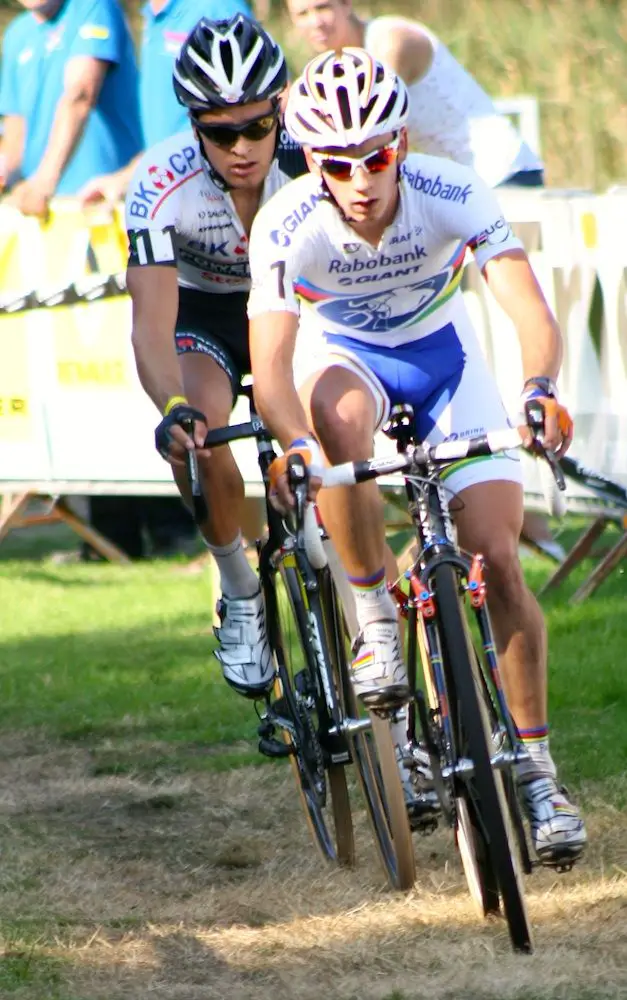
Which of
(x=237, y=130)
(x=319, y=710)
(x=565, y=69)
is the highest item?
(x=565, y=69)

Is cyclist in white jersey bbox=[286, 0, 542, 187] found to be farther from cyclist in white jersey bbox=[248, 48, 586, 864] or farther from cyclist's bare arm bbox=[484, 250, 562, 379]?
cyclist's bare arm bbox=[484, 250, 562, 379]

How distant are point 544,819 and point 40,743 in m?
2.87

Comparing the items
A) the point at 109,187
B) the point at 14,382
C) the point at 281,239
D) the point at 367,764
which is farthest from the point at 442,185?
the point at 14,382

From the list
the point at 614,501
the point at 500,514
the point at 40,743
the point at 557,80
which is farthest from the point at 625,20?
the point at 500,514

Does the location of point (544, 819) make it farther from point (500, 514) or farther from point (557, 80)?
point (557, 80)

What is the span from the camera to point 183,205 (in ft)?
17.8

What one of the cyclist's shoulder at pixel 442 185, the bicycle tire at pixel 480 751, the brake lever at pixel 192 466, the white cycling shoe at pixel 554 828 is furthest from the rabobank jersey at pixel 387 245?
the white cycling shoe at pixel 554 828

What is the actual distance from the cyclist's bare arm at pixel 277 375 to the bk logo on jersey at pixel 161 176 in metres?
0.86

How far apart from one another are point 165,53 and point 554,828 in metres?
5.85

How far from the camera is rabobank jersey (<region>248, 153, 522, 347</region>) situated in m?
4.68

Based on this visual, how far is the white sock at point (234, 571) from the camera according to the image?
5504 millimetres

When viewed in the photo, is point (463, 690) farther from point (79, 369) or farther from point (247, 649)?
point (79, 369)

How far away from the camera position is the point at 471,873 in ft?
15.0

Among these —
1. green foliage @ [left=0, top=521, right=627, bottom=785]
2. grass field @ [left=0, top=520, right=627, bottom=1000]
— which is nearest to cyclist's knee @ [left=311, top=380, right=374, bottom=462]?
grass field @ [left=0, top=520, right=627, bottom=1000]
